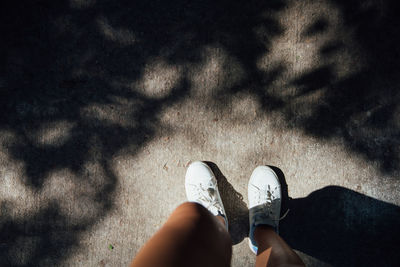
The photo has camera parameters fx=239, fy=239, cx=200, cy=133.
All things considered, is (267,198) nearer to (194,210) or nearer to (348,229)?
(348,229)

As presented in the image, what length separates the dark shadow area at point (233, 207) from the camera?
228 cm

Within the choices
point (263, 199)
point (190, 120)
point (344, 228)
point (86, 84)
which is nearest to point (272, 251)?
point (263, 199)

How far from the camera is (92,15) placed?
7.41 feet

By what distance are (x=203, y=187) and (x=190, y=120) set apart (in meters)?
0.64

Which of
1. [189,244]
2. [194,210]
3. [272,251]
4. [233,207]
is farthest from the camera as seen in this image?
[233,207]

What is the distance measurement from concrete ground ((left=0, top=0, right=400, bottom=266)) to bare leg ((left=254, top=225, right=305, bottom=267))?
0.73 ft

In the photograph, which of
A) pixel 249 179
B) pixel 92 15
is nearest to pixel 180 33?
pixel 92 15

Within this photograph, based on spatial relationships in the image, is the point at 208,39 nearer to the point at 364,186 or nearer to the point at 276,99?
the point at 276,99

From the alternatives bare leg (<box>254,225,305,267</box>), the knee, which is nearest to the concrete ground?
bare leg (<box>254,225,305,267</box>)

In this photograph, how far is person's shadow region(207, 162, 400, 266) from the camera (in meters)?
2.19

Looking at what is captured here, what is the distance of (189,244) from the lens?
4.34 feet

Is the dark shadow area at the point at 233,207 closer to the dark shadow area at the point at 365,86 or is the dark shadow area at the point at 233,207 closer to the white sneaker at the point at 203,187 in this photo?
the white sneaker at the point at 203,187

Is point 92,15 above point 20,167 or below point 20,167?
above

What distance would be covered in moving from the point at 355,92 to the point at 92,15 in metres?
2.55
